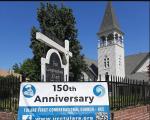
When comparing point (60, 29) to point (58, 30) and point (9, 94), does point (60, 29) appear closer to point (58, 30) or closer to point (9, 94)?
point (58, 30)

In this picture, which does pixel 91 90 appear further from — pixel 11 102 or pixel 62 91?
pixel 11 102

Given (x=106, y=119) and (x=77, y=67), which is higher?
(x=77, y=67)

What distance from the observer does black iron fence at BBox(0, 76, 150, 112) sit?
33.3 feet

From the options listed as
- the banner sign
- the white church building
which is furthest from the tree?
the banner sign

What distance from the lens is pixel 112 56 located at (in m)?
54.2

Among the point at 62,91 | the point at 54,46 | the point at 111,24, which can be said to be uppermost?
the point at 111,24

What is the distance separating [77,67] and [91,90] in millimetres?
26813

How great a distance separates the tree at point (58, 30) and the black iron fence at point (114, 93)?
2104 cm

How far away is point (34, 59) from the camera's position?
3456 centimetres

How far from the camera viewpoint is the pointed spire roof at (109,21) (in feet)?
186

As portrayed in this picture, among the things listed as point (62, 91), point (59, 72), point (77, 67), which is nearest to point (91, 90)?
point (62, 91)

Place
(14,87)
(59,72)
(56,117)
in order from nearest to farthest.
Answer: (56,117), (14,87), (59,72)

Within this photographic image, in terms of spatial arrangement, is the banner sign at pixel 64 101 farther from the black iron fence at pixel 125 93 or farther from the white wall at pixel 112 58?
the white wall at pixel 112 58

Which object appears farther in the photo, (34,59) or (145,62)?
(145,62)
